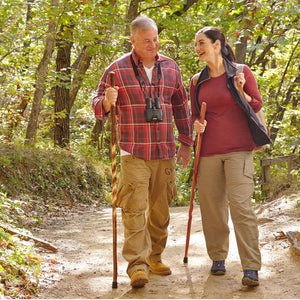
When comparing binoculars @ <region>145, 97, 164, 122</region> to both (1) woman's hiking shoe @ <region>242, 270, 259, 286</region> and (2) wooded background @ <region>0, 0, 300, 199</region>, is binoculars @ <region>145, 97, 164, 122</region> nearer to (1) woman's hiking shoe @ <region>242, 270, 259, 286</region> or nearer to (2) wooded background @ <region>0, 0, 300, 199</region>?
(1) woman's hiking shoe @ <region>242, 270, 259, 286</region>

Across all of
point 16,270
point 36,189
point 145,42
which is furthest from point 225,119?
point 36,189

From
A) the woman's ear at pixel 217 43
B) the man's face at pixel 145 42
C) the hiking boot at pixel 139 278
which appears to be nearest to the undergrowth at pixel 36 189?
the hiking boot at pixel 139 278

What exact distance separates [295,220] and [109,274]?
8.32 feet

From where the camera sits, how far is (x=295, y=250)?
470 cm

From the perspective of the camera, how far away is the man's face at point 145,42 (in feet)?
14.1

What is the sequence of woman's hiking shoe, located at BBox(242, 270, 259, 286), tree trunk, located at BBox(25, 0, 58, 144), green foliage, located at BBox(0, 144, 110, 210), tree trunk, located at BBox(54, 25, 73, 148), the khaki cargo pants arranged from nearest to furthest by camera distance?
1. woman's hiking shoe, located at BBox(242, 270, 259, 286)
2. the khaki cargo pants
3. green foliage, located at BBox(0, 144, 110, 210)
4. tree trunk, located at BBox(25, 0, 58, 144)
5. tree trunk, located at BBox(54, 25, 73, 148)

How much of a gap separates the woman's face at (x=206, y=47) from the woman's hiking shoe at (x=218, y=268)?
1.98 metres

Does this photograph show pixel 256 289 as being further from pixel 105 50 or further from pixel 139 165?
pixel 105 50

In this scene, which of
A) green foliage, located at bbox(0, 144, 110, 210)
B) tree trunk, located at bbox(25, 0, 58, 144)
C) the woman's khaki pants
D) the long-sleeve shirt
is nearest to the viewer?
the woman's khaki pants

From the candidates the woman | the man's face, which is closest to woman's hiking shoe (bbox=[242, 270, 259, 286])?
the woman

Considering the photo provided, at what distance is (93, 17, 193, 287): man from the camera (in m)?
4.23

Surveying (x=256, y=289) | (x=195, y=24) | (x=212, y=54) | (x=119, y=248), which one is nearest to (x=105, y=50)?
(x=195, y=24)

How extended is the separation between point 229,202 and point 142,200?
0.79m

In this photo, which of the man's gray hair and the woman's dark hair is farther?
the woman's dark hair
